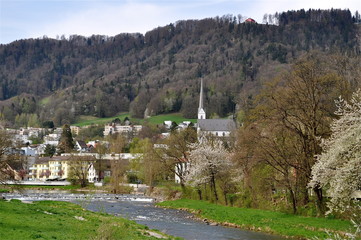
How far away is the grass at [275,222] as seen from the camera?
3294 cm

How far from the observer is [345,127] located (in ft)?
98.8

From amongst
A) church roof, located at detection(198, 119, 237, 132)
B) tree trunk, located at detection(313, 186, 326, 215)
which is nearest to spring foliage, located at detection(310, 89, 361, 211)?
tree trunk, located at detection(313, 186, 326, 215)

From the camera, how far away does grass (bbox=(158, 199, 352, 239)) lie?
3294cm

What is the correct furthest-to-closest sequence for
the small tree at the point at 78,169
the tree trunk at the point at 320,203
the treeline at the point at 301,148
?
the small tree at the point at 78,169 → the tree trunk at the point at 320,203 → the treeline at the point at 301,148

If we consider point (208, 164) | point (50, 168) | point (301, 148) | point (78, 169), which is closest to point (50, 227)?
point (301, 148)

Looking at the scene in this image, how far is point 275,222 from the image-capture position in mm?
37562

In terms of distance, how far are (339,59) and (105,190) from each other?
172 feet

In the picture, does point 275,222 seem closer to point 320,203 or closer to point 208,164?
point 320,203

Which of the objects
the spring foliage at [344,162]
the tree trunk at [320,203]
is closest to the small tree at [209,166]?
the tree trunk at [320,203]

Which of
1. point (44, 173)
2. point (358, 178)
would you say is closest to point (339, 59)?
point (358, 178)

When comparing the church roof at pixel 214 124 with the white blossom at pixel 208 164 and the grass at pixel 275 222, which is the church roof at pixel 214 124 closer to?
the white blossom at pixel 208 164

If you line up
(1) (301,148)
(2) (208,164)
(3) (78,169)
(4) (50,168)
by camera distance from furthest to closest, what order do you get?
(4) (50,168), (3) (78,169), (2) (208,164), (1) (301,148)

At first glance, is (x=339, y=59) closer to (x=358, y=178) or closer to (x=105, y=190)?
(x=358, y=178)

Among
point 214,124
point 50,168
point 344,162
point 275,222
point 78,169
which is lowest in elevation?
point 275,222
